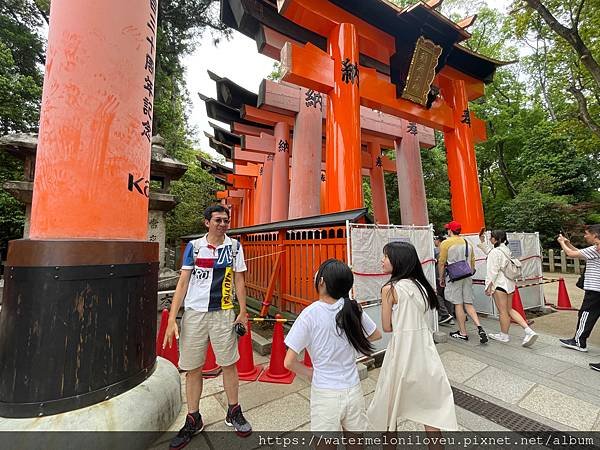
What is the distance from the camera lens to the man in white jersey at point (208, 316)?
2.40 meters

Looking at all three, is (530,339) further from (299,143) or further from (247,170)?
(247,170)

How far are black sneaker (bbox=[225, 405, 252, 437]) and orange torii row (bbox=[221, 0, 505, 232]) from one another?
13.3 feet

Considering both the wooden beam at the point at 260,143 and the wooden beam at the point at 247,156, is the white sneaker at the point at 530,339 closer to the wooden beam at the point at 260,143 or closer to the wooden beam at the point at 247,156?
the wooden beam at the point at 260,143

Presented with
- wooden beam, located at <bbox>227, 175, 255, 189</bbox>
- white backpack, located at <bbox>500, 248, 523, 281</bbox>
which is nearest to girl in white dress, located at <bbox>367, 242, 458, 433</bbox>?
white backpack, located at <bbox>500, 248, 523, 281</bbox>

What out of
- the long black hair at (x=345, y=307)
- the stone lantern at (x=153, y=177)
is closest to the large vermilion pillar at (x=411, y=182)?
the stone lantern at (x=153, y=177)

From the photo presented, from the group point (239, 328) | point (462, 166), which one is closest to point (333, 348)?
point (239, 328)

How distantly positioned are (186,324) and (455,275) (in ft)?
14.1

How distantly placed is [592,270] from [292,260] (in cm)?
461

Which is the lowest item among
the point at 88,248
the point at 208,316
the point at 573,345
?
the point at 573,345

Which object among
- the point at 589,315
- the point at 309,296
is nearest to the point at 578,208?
the point at 589,315

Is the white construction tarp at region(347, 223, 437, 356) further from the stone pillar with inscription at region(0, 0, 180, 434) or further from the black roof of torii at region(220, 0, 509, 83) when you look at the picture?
the black roof of torii at region(220, 0, 509, 83)

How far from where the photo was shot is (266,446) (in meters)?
2.30

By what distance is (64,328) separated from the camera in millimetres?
2068

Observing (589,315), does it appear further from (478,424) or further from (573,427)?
(478,424)
